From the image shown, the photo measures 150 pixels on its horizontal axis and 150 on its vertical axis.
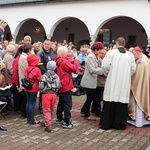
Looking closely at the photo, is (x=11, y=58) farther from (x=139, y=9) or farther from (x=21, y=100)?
(x=139, y=9)

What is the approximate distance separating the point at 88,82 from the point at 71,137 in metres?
1.52

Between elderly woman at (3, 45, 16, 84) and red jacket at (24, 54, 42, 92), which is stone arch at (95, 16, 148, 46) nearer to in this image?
elderly woman at (3, 45, 16, 84)

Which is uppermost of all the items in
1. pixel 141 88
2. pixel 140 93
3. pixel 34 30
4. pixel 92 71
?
pixel 34 30

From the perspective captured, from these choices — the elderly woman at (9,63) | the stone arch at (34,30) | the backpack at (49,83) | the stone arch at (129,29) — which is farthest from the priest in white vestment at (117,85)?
the stone arch at (34,30)

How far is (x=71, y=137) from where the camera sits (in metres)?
5.29

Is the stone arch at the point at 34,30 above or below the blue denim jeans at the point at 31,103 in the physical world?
above

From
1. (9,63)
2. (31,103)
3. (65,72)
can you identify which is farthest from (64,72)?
(9,63)

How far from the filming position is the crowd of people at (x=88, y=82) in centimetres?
558

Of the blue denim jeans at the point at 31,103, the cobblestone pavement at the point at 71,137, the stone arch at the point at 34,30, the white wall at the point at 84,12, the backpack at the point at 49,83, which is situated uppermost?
the white wall at the point at 84,12

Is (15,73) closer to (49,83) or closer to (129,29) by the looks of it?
(49,83)

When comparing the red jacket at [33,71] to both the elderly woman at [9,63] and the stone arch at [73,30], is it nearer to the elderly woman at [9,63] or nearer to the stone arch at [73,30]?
the elderly woman at [9,63]

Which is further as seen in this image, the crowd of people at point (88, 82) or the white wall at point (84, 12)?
the white wall at point (84, 12)

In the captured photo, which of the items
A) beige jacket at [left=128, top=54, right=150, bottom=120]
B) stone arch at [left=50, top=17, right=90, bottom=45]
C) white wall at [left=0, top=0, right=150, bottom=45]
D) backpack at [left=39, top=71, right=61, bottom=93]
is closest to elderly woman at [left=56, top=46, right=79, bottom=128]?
backpack at [left=39, top=71, right=61, bottom=93]

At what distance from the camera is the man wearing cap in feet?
20.4
